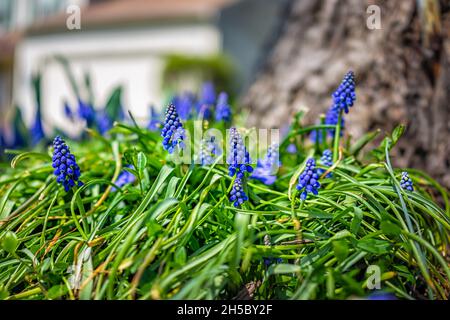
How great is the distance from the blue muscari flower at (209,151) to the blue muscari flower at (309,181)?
0.26 meters

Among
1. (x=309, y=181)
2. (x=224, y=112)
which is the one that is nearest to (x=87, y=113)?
(x=224, y=112)

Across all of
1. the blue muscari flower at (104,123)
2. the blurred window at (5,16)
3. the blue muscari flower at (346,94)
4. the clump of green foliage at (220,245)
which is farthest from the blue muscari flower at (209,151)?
the blurred window at (5,16)

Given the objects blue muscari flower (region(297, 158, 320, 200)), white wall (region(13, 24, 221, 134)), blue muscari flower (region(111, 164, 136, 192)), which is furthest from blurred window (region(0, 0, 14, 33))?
blue muscari flower (region(297, 158, 320, 200))

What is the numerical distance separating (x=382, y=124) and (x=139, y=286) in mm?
1383

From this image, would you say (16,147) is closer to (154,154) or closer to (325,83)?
(154,154)

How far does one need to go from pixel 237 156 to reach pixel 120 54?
1227 cm

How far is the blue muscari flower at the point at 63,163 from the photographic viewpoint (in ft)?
3.59

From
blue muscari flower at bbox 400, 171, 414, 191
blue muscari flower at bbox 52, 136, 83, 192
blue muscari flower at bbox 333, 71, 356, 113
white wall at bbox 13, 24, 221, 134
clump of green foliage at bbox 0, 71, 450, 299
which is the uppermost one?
white wall at bbox 13, 24, 221, 134

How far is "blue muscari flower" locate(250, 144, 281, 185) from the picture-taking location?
1351 millimetres

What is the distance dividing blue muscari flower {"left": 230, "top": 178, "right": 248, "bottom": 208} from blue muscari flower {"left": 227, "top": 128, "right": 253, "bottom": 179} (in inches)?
1.3

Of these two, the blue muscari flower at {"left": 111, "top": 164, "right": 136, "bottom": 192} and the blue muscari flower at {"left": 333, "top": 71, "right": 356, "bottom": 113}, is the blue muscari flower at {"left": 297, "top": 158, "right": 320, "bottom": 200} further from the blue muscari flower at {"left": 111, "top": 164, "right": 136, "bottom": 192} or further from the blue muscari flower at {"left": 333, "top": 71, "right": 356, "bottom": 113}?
the blue muscari flower at {"left": 111, "top": 164, "right": 136, "bottom": 192}

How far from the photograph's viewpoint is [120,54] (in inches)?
502

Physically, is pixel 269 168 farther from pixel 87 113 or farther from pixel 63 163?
pixel 87 113
